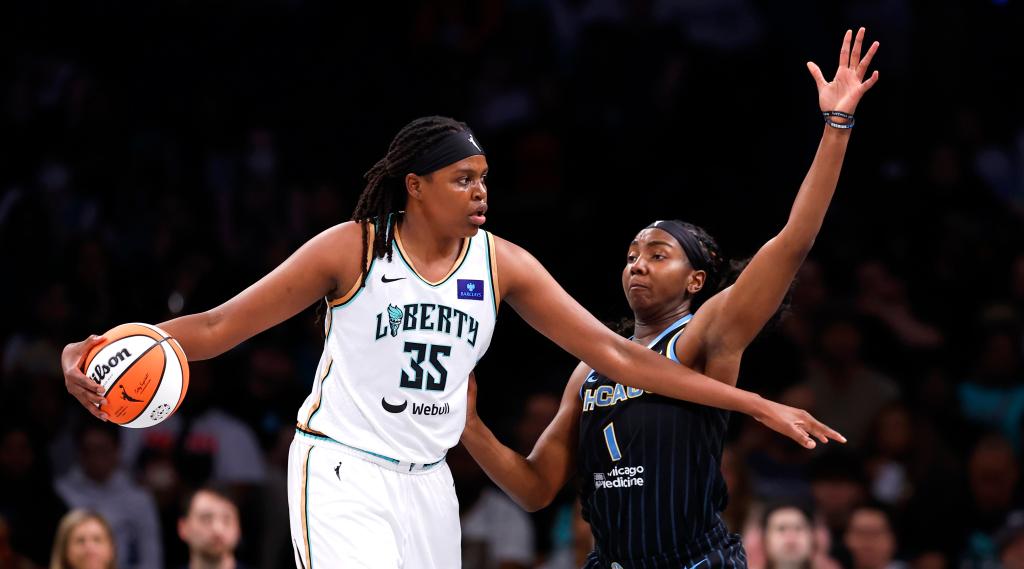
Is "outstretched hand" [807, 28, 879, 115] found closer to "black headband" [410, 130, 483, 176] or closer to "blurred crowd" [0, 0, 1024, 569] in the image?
"black headband" [410, 130, 483, 176]

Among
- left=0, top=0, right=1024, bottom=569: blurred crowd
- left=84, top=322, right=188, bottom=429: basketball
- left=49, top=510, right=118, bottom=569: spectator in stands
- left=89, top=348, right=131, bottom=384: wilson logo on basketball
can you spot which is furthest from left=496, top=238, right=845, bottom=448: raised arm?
left=49, top=510, right=118, bottom=569: spectator in stands

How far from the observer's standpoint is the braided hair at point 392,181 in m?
4.65

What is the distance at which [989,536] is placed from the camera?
8297 millimetres

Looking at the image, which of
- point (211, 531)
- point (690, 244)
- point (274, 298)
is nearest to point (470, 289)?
point (274, 298)

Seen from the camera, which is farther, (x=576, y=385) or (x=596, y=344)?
(x=576, y=385)

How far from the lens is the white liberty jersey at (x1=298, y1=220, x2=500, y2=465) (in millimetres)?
4578

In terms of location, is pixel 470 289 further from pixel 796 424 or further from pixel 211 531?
pixel 211 531

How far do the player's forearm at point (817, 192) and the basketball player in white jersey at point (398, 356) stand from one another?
56cm

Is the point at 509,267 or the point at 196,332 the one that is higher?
the point at 509,267

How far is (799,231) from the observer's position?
4.59 m

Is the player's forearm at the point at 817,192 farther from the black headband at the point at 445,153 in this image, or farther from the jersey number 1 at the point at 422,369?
the jersey number 1 at the point at 422,369

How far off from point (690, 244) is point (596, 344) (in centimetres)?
59

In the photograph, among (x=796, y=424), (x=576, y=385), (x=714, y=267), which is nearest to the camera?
(x=796, y=424)

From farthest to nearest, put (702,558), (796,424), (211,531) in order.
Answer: (211,531) < (702,558) < (796,424)
